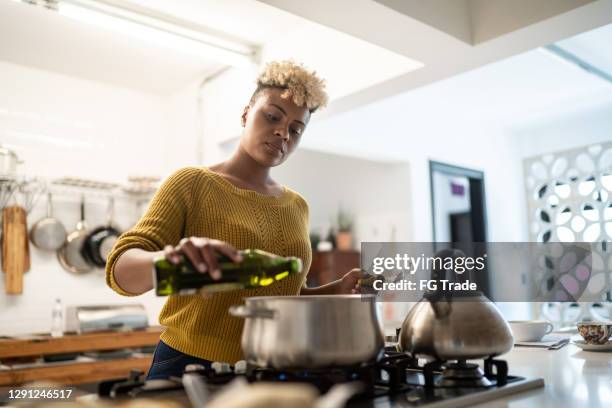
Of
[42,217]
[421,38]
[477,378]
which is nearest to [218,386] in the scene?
[477,378]

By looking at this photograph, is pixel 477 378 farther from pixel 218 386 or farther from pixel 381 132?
pixel 381 132

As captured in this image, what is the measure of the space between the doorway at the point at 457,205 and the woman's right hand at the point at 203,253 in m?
4.20

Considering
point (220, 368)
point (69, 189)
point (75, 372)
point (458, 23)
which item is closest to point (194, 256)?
point (220, 368)

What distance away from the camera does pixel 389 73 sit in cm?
→ 268

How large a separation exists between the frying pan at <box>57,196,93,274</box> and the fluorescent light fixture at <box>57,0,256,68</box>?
1.37 m

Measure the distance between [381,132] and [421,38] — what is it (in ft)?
7.14

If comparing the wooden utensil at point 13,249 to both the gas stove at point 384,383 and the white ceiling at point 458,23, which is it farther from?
the gas stove at point 384,383

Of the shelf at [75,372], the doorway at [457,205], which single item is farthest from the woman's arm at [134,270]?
the doorway at [457,205]

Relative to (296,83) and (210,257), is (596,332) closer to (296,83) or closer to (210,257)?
(296,83)

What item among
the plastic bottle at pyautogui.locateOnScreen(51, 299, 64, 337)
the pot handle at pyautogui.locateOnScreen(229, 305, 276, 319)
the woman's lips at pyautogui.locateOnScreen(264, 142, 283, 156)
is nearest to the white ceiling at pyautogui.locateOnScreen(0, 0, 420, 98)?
the woman's lips at pyautogui.locateOnScreen(264, 142, 283, 156)

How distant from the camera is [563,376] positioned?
1152 mm

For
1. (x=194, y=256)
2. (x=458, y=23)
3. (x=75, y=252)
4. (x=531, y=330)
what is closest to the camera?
(x=194, y=256)

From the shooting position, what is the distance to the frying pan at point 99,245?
3.54 metres

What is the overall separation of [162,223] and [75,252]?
2673mm
